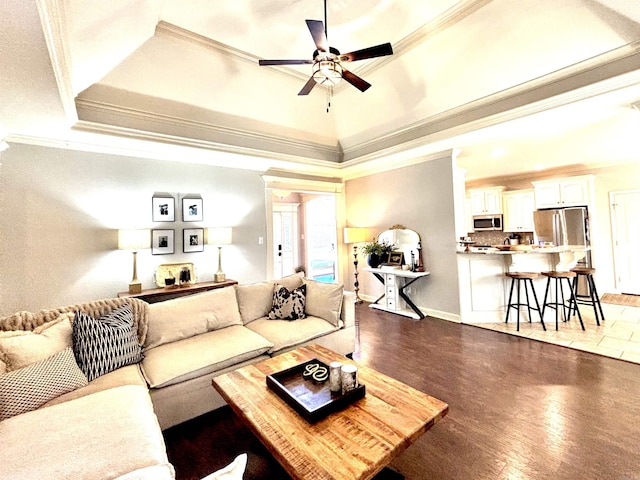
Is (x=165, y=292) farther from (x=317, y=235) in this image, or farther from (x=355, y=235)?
(x=317, y=235)

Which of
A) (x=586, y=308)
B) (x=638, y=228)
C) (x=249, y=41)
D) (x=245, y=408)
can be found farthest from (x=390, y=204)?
(x=638, y=228)

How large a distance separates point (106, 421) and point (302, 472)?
102cm

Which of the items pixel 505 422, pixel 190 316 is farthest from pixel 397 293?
pixel 190 316

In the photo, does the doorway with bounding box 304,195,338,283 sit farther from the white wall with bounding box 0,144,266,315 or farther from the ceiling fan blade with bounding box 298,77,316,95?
the ceiling fan blade with bounding box 298,77,316,95

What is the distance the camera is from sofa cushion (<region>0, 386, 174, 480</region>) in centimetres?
110

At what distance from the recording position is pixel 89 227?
3602mm

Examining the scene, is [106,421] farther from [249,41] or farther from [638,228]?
[638,228]

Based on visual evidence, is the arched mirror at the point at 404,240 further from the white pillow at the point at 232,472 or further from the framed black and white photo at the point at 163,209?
the white pillow at the point at 232,472

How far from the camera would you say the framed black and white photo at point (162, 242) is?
402cm

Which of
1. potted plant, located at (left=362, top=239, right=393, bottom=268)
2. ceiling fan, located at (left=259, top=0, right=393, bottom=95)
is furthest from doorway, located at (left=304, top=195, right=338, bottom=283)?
ceiling fan, located at (left=259, top=0, right=393, bottom=95)

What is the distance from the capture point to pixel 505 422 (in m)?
2.01

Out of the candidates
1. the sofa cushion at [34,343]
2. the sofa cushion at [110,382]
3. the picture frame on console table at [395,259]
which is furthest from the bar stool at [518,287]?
the sofa cushion at [34,343]

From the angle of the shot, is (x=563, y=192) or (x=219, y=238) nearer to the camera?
(x=219, y=238)

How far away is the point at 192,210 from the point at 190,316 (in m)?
2.25
